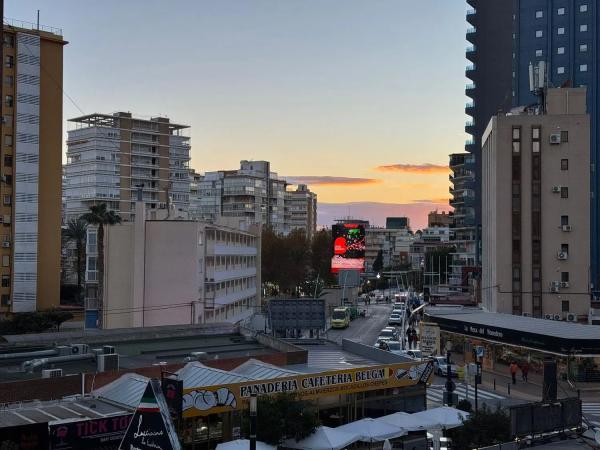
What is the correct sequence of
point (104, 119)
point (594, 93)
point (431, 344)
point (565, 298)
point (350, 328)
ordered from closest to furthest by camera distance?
point (431, 344) → point (565, 298) → point (350, 328) → point (594, 93) → point (104, 119)

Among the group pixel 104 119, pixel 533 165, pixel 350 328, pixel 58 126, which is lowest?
pixel 350 328

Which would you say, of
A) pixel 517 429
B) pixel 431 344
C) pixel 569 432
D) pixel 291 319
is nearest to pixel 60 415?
pixel 517 429

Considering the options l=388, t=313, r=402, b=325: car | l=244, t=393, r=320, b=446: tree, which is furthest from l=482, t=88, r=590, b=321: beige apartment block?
l=244, t=393, r=320, b=446: tree

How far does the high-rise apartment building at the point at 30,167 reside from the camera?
206ft

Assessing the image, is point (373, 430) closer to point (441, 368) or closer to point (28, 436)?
point (28, 436)

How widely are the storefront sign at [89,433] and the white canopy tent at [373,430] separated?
6285 millimetres

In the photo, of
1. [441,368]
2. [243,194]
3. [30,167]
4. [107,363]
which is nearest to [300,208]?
[243,194]

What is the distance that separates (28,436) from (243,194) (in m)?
145

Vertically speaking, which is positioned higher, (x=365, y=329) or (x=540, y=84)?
(x=540, y=84)

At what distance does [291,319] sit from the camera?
132 feet

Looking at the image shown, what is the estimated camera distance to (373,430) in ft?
70.5

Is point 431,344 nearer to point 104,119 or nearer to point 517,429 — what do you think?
point 517,429

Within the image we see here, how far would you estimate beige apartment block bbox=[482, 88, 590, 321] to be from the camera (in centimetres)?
5547

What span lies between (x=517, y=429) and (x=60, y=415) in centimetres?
1127
